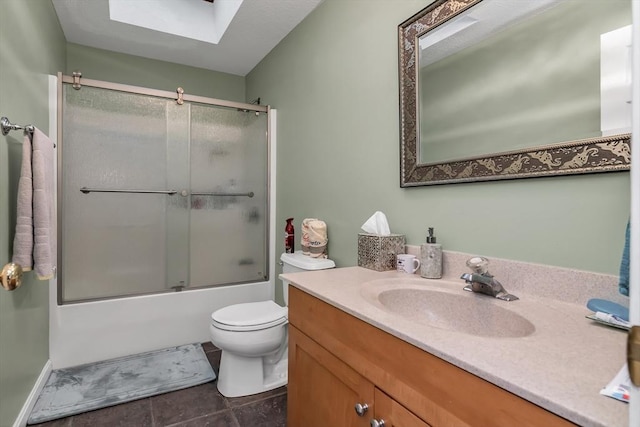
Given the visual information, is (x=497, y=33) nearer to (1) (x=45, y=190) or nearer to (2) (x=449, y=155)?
(2) (x=449, y=155)

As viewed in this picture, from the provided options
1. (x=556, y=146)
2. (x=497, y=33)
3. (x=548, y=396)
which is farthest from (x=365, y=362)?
(x=497, y=33)

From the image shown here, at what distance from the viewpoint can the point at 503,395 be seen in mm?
539

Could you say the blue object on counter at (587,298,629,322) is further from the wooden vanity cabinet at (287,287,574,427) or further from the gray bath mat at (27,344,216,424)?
the gray bath mat at (27,344,216,424)

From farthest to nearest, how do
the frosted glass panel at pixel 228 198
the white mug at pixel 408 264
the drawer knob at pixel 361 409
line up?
the frosted glass panel at pixel 228 198 < the white mug at pixel 408 264 < the drawer knob at pixel 361 409

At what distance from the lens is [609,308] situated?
77 cm

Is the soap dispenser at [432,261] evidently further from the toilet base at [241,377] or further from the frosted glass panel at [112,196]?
the frosted glass panel at [112,196]

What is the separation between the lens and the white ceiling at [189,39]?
7.02 feet

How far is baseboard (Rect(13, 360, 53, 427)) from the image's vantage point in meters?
1.50

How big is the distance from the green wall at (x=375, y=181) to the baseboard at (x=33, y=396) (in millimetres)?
1626

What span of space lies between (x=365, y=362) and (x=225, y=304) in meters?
1.97

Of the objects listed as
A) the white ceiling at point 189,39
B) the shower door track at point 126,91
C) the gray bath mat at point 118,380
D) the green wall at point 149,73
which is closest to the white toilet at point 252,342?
the gray bath mat at point 118,380

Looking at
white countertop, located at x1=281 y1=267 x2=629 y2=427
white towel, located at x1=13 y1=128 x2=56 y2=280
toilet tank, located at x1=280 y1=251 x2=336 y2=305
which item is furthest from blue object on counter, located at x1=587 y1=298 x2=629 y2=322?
white towel, located at x1=13 y1=128 x2=56 y2=280

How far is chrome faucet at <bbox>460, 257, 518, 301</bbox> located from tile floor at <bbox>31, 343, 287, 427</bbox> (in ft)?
3.89

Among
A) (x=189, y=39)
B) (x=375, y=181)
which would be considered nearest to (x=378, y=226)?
(x=375, y=181)
